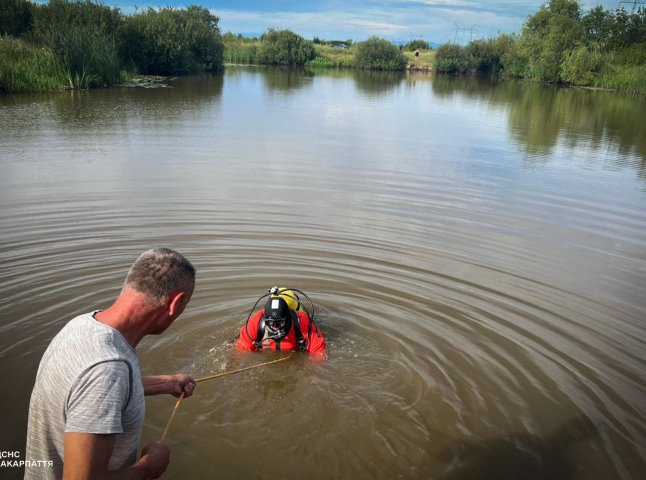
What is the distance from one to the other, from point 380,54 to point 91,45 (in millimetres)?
58029

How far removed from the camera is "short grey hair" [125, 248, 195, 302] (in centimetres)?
222

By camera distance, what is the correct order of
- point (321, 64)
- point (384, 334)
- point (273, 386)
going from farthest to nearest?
point (321, 64) < point (384, 334) < point (273, 386)

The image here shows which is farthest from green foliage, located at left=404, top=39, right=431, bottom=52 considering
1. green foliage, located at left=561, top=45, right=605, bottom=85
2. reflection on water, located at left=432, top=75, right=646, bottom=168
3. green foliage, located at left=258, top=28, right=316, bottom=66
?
reflection on water, located at left=432, top=75, right=646, bottom=168

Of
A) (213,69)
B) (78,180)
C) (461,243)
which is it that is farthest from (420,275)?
(213,69)

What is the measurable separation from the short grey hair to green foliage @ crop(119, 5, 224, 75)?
42.1 m

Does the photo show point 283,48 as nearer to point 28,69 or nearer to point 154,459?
point 28,69

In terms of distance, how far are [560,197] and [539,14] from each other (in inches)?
2450

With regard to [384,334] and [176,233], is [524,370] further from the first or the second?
[176,233]

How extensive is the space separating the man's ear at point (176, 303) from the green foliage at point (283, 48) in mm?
78201

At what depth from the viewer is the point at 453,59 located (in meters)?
75.8

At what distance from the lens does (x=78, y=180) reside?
11016 millimetres

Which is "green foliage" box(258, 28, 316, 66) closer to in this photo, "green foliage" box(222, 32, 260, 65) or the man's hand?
"green foliage" box(222, 32, 260, 65)

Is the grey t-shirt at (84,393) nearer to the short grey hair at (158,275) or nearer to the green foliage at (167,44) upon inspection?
the short grey hair at (158,275)

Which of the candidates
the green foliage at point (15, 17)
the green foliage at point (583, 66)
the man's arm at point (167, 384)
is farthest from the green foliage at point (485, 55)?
the man's arm at point (167, 384)
